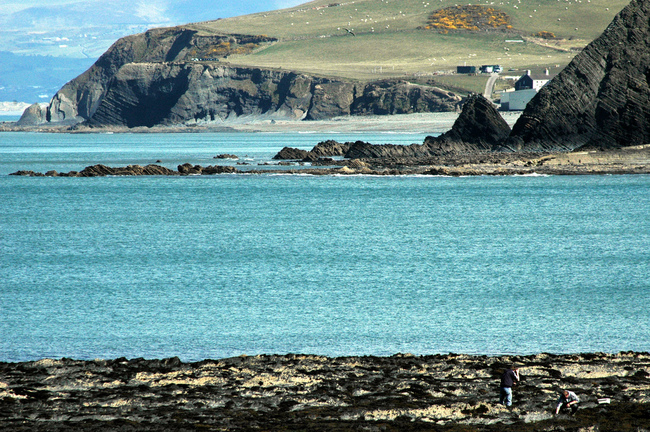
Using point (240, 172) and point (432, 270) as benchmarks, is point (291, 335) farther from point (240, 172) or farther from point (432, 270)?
point (240, 172)

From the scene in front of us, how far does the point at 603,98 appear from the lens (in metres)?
76.8

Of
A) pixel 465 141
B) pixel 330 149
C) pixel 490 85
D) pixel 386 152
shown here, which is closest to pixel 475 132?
pixel 465 141

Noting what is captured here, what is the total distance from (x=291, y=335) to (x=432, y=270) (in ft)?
41.0

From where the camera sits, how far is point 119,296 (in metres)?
27.6

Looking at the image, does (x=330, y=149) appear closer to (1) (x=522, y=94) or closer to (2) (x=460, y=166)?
(2) (x=460, y=166)

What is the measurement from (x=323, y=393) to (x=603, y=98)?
228 feet

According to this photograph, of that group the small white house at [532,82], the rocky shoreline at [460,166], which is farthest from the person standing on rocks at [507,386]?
the small white house at [532,82]

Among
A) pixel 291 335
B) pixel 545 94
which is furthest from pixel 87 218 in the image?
pixel 545 94

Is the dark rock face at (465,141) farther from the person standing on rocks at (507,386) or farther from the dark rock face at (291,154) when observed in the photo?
the person standing on rocks at (507,386)

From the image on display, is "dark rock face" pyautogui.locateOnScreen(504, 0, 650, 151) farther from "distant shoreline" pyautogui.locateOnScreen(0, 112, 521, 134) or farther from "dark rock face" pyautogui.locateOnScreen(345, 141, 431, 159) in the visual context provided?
"distant shoreline" pyautogui.locateOnScreen(0, 112, 521, 134)

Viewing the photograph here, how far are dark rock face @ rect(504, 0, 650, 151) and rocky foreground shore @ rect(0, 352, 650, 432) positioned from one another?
204ft

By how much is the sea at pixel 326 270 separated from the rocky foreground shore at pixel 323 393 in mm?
2222

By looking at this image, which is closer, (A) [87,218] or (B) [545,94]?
(A) [87,218]

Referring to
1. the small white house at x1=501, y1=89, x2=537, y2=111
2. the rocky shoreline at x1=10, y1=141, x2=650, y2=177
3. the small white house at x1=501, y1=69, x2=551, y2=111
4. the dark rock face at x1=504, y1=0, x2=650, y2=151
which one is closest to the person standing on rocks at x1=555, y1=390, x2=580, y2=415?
the rocky shoreline at x1=10, y1=141, x2=650, y2=177
